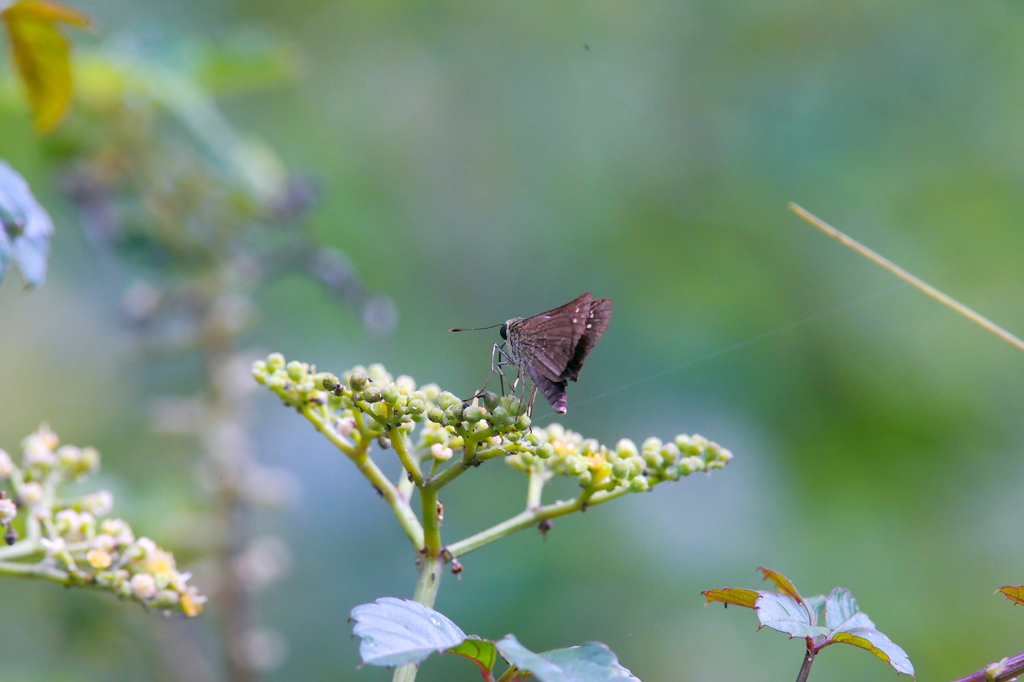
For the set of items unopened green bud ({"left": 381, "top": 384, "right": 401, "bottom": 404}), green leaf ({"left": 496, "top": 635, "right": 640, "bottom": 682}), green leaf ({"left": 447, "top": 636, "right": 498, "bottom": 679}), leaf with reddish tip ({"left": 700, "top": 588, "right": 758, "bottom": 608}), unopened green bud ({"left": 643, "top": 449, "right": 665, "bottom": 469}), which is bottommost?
green leaf ({"left": 496, "top": 635, "right": 640, "bottom": 682})

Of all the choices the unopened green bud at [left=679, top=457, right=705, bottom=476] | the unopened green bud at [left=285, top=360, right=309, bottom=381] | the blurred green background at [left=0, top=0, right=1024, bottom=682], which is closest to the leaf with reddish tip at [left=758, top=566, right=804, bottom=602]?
the unopened green bud at [left=679, top=457, right=705, bottom=476]

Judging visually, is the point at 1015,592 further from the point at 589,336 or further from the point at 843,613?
the point at 589,336

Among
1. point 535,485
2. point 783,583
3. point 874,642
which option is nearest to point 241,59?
point 535,485

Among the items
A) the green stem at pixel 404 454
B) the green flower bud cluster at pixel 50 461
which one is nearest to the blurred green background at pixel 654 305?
the green flower bud cluster at pixel 50 461

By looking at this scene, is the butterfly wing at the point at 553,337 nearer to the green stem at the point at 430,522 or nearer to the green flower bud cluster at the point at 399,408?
the green flower bud cluster at the point at 399,408

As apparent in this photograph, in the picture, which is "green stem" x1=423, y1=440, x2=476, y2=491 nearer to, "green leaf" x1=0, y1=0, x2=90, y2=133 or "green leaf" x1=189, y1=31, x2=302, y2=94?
"green leaf" x1=0, y1=0, x2=90, y2=133
